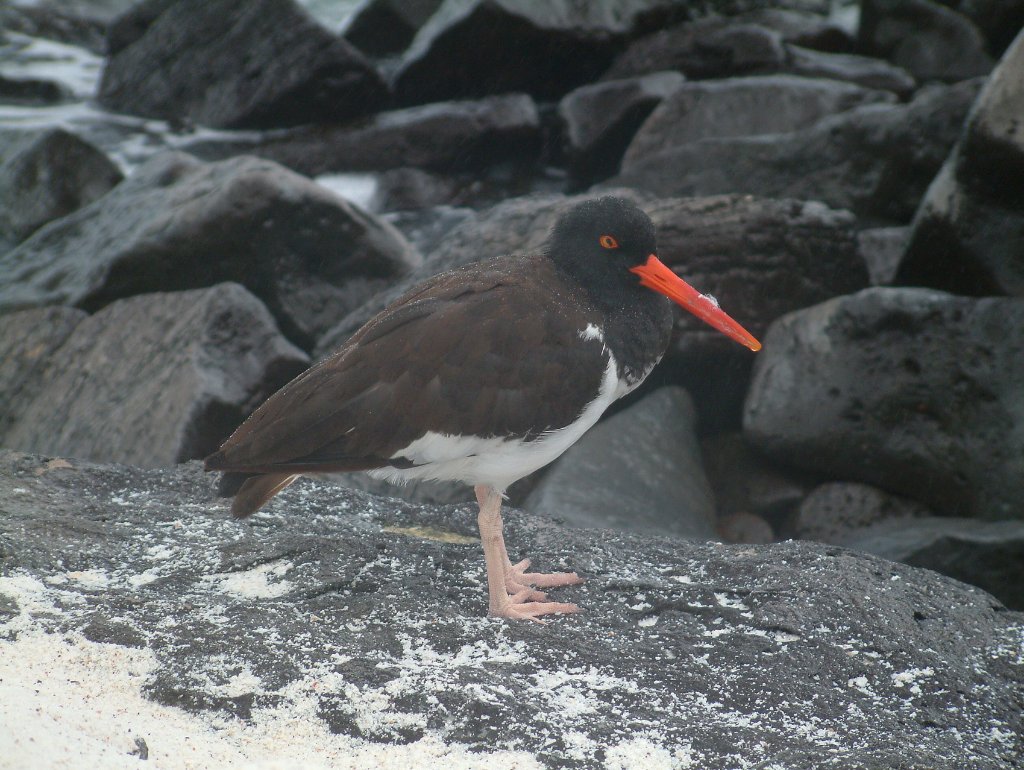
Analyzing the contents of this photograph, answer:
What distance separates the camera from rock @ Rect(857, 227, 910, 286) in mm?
7986

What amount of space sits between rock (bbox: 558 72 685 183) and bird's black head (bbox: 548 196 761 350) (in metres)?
8.65

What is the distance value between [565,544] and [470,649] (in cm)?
109

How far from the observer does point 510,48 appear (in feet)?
42.3

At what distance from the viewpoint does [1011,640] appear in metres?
3.55

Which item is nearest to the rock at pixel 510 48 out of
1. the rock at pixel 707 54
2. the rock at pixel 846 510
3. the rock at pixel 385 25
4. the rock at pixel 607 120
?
the rock at pixel 707 54

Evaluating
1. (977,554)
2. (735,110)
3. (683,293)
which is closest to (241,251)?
(683,293)

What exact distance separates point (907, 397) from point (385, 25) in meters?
12.8

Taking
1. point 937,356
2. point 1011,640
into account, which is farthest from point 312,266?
point 1011,640

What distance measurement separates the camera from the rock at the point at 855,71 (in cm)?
1318

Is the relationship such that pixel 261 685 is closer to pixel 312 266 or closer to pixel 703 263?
pixel 703 263

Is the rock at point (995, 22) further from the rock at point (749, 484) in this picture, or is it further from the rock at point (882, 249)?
the rock at point (749, 484)

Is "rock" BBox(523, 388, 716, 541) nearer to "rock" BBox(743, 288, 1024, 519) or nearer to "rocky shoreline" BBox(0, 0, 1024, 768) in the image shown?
"rocky shoreline" BBox(0, 0, 1024, 768)

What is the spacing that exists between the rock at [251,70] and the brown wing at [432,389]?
32.8 feet

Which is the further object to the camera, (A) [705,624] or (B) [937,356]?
(B) [937,356]
